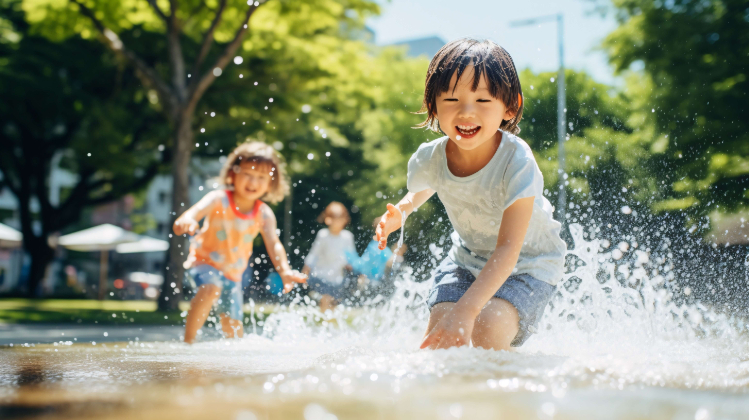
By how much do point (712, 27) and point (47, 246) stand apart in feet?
65.6

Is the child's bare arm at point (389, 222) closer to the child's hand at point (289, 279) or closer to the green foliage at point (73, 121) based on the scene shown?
the child's hand at point (289, 279)

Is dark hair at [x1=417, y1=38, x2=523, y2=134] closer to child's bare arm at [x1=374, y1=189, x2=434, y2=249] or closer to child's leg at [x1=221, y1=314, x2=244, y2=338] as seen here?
child's bare arm at [x1=374, y1=189, x2=434, y2=249]

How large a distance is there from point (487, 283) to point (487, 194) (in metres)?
0.56

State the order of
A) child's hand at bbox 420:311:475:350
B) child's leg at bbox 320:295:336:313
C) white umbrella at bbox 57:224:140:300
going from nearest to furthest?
1. child's hand at bbox 420:311:475:350
2. child's leg at bbox 320:295:336:313
3. white umbrella at bbox 57:224:140:300

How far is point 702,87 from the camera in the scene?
42.3 feet

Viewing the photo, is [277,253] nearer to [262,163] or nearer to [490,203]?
[262,163]

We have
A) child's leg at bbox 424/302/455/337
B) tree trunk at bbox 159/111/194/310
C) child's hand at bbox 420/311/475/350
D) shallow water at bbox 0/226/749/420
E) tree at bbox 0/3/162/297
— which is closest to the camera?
shallow water at bbox 0/226/749/420

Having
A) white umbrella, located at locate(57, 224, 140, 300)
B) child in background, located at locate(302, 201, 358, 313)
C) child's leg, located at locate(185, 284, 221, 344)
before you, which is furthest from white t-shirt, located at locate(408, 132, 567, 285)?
white umbrella, located at locate(57, 224, 140, 300)

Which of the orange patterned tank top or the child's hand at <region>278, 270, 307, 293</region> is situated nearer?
the child's hand at <region>278, 270, 307, 293</region>

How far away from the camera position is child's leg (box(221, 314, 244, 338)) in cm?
471

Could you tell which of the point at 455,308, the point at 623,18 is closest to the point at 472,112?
the point at 455,308

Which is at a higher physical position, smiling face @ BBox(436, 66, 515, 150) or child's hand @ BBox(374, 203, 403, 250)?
smiling face @ BBox(436, 66, 515, 150)

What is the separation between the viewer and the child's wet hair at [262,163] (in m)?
4.81

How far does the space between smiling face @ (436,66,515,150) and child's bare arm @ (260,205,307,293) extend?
5.09 feet
